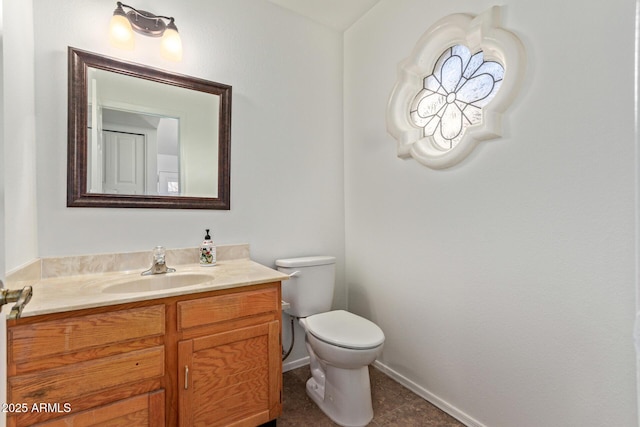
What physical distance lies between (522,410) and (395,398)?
0.68m

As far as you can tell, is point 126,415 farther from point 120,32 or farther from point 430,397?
point 120,32

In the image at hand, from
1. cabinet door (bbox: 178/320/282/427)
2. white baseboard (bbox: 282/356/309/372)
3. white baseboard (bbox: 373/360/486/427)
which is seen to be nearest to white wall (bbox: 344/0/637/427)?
white baseboard (bbox: 373/360/486/427)

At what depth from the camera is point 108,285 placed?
130 cm

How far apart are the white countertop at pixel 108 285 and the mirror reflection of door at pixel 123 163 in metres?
0.46

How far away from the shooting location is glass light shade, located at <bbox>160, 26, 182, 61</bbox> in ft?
5.24

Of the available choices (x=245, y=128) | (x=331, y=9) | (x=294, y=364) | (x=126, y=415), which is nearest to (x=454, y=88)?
(x=331, y=9)

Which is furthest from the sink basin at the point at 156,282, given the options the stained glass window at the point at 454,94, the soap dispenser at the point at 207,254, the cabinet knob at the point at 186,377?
the stained glass window at the point at 454,94

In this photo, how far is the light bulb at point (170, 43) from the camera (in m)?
1.60

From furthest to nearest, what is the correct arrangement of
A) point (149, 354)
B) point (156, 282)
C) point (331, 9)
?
point (331, 9), point (156, 282), point (149, 354)

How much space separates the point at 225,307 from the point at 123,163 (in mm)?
984

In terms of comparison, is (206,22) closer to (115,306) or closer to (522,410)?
(115,306)

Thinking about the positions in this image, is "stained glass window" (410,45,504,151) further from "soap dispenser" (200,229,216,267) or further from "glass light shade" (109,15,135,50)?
"glass light shade" (109,15,135,50)

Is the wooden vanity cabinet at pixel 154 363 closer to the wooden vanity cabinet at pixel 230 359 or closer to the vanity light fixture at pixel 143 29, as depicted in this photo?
the wooden vanity cabinet at pixel 230 359

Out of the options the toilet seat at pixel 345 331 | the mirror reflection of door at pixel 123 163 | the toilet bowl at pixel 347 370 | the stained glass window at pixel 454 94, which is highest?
the stained glass window at pixel 454 94
